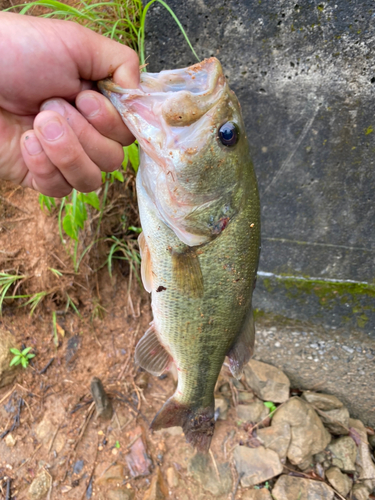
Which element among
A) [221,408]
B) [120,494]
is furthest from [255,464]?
[120,494]

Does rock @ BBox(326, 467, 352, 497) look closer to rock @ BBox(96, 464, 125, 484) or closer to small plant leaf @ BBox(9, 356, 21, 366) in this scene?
rock @ BBox(96, 464, 125, 484)

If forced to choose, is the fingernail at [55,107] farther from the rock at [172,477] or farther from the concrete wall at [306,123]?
the rock at [172,477]

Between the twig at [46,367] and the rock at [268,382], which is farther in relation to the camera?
the rock at [268,382]

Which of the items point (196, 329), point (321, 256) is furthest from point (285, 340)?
point (196, 329)

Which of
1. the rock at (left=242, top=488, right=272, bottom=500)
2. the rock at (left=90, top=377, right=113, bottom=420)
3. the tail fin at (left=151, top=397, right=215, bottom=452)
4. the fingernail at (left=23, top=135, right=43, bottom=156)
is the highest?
the fingernail at (left=23, top=135, right=43, bottom=156)

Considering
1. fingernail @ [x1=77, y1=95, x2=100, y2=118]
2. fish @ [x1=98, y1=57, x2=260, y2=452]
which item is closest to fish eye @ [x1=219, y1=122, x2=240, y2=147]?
fish @ [x1=98, y1=57, x2=260, y2=452]

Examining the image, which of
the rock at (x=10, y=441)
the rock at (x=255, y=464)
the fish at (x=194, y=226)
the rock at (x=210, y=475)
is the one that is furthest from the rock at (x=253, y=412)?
the rock at (x=10, y=441)
